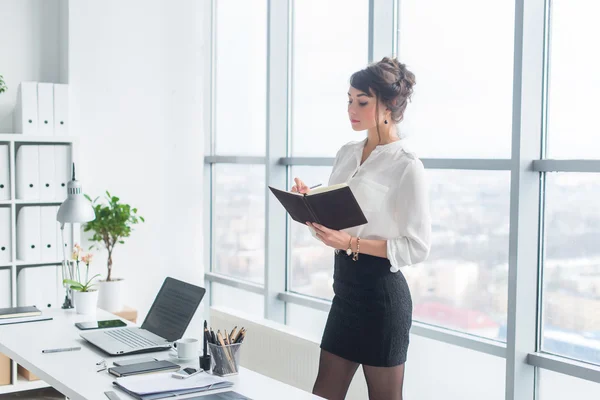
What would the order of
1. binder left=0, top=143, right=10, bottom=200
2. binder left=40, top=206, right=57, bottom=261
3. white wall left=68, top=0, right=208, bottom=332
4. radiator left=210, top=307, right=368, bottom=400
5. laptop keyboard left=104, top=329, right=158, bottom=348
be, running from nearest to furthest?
laptop keyboard left=104, top=329, right=158, bottom=348 < radiator left=210, top=307, right=368, bottom=400 < binder left=0, top=143, right=10, bottom=200 < binder left=40, top=206, right=57, bottom=261 < white wall left=68, top=0, right=208, bottom=332

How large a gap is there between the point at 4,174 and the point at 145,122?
1.11 metres

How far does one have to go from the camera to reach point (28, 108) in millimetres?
4418

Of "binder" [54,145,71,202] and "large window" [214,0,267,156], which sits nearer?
"binder" [54,145,71,202]

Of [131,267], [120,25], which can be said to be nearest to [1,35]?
[120,25]

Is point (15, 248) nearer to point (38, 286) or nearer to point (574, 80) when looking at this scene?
→ point (38, 286)

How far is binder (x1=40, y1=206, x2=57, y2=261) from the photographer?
442 cm

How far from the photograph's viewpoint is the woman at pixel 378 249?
8.49 ft

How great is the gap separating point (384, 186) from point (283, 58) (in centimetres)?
228

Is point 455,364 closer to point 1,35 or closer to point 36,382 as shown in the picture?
point 36,382

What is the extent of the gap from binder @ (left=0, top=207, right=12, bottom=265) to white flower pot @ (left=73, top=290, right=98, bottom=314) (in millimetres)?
1157

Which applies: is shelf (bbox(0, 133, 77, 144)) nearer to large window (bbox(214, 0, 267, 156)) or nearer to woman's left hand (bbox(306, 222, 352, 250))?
large window (bbox(214, 0, 267, 156))

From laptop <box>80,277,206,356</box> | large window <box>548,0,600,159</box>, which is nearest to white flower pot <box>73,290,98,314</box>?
laptop <box>80,277,206,356</box>

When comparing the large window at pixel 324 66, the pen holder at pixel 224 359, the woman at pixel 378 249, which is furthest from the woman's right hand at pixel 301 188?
the large window at pixel 324 66

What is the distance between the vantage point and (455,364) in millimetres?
3537
